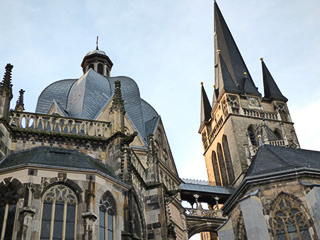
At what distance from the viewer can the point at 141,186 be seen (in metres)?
15.7

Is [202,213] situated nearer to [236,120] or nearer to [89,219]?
[236,120]

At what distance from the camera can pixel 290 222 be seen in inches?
599

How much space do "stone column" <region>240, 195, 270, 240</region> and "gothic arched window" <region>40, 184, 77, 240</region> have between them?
6560 millimetres

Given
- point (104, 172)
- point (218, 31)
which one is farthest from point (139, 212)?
point (218, 31)

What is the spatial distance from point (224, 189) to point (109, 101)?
14228mm

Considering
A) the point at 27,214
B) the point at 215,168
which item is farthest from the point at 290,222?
the point at 215,168

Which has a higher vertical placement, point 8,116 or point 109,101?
point 109,101

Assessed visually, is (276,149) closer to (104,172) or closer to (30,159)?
(104,172)

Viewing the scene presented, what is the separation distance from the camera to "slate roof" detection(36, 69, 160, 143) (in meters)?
21.8

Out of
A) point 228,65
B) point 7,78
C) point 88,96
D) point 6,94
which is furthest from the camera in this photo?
point 228,65

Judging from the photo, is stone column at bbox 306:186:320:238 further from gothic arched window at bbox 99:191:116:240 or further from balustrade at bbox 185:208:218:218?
balustrade at bbox 185:208:218:218

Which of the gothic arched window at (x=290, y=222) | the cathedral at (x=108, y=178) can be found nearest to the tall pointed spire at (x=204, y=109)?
the cathedral at (x=108, y=178)

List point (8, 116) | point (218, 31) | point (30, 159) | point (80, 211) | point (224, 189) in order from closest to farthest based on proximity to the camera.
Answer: point (80, 211) < point (30, 159) < point (8, 116) < point (224, 189) < point (218, 31)

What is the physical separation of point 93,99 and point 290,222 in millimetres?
11513
